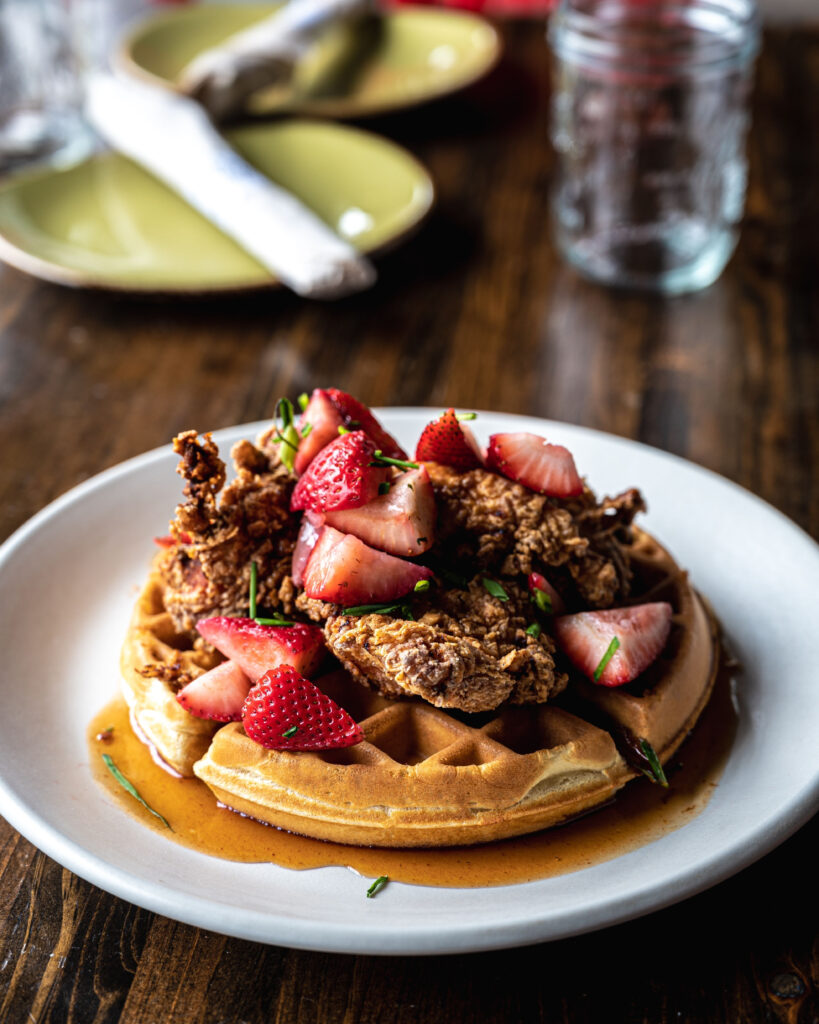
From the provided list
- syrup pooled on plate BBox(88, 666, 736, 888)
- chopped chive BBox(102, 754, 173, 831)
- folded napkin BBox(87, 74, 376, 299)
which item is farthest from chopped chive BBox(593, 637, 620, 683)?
folded napkin BBox(87, 74, 376, 299)

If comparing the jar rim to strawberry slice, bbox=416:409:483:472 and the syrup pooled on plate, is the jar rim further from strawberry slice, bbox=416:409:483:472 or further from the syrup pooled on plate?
the syrup pooled on plate

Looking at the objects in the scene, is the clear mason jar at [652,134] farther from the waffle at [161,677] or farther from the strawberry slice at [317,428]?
the waffle at [161,677]

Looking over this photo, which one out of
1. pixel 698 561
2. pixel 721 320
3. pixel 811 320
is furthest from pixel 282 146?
Result: pixel 698 561

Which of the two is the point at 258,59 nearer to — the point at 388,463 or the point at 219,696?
the point at 388,463

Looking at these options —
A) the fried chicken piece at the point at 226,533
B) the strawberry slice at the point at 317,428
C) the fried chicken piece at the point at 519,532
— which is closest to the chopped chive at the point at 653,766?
the fried chicken piece at the point at 519,532

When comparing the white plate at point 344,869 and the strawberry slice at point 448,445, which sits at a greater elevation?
the strawberry slice at point 448,445

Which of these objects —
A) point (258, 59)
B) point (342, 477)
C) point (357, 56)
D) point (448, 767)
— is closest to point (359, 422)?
point (342, 477)
